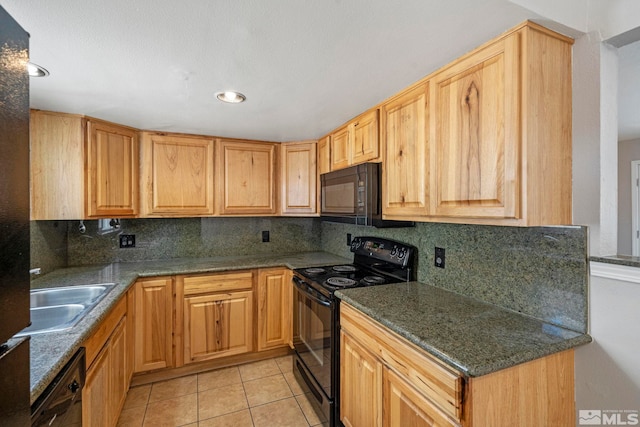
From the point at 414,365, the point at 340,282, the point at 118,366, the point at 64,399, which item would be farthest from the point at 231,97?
the point at 118,366

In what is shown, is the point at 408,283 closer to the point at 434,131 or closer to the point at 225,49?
the point at 434,131

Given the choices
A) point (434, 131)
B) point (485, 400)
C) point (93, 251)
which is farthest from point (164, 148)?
point (485, 400)

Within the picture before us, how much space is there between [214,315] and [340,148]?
68.5 inches

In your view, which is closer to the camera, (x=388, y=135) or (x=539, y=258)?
(x=539, y=258)

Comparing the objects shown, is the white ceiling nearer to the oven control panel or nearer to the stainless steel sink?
the oven control panel

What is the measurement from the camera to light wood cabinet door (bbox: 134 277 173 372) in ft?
7.23

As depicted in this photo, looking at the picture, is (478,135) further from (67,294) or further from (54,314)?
(67,294)

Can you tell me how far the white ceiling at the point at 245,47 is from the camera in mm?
964

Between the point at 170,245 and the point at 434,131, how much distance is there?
254 centimetres

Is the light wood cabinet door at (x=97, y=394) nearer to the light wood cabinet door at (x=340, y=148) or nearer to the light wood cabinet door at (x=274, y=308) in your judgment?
the light wood cabinet door at (x=274, y=308)

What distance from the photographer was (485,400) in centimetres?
96

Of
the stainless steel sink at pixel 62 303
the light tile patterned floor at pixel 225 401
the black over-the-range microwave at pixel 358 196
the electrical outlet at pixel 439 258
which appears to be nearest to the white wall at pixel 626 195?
the electrical outlet at pixel 439 258

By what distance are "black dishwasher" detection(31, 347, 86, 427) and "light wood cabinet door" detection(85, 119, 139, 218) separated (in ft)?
4.29

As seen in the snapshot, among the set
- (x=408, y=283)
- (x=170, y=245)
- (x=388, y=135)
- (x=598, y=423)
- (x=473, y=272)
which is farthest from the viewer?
(x=170, y=245)
